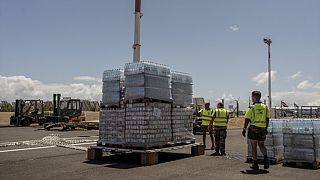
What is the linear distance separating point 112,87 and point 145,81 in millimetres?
1415

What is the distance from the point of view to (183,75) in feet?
39.1

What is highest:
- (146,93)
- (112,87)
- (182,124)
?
(112,87)

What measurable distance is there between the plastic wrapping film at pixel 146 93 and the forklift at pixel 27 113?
26.5 metres

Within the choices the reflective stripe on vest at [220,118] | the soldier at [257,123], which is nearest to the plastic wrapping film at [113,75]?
the reflective stripe on vest at [220,118]

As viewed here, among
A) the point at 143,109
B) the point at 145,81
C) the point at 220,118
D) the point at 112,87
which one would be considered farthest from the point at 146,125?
the point at 220,118

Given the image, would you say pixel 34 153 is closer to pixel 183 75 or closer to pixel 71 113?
pixel 183 75

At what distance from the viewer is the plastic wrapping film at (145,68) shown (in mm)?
10180

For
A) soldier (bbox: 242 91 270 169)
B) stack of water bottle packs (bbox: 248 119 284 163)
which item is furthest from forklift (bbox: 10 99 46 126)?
soldier (bbox: 242 91 270 169)

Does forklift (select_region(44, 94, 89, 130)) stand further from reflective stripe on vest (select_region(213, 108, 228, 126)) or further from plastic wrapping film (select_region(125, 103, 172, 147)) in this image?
plastic wrapping film (select_region(125, 103, 172, 147))

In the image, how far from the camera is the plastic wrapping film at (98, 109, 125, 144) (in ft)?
34.6

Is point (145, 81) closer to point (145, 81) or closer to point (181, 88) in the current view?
point (145, 81)

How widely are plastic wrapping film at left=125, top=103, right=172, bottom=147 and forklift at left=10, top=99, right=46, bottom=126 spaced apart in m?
26.5

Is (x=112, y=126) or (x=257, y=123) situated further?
(x=112, y=126)

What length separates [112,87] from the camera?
11.1 metres
